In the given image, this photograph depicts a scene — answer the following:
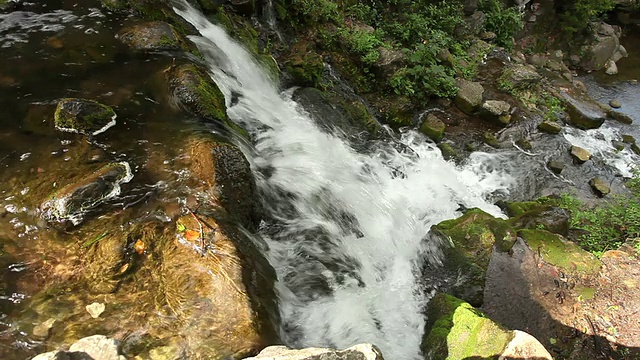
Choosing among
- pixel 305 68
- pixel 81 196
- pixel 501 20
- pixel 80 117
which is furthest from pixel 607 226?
pixel 501 20

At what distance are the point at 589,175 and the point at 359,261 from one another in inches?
279

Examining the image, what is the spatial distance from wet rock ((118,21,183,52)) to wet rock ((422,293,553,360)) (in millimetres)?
5594

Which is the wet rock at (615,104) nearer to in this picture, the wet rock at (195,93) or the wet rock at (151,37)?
the wet rock at (195,93)

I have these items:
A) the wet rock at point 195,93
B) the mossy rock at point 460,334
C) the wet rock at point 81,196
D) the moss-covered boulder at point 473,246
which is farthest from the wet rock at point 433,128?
the wet rock at point 81,196

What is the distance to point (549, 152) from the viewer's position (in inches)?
391

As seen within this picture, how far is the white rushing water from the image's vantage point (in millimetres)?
4984

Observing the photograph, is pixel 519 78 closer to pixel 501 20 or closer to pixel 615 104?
pixel 501 20

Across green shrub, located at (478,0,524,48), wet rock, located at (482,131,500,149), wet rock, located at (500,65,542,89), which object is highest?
green shrub, located at (478,0,524,48)

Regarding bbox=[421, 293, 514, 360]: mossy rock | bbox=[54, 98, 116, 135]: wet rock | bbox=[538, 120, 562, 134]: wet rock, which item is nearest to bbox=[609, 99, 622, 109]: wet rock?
bbox=[538, 120, 562, 134]: wet rock

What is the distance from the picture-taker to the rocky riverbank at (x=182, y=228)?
3.59 metres

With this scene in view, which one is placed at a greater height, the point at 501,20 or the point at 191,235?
the point at 191,235

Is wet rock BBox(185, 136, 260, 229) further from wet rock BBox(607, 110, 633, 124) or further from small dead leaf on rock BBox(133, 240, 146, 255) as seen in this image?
wet rock BBox(607, 110, 633, 124)

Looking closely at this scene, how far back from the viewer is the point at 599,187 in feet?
30.3

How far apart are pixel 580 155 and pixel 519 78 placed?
2.76 m
